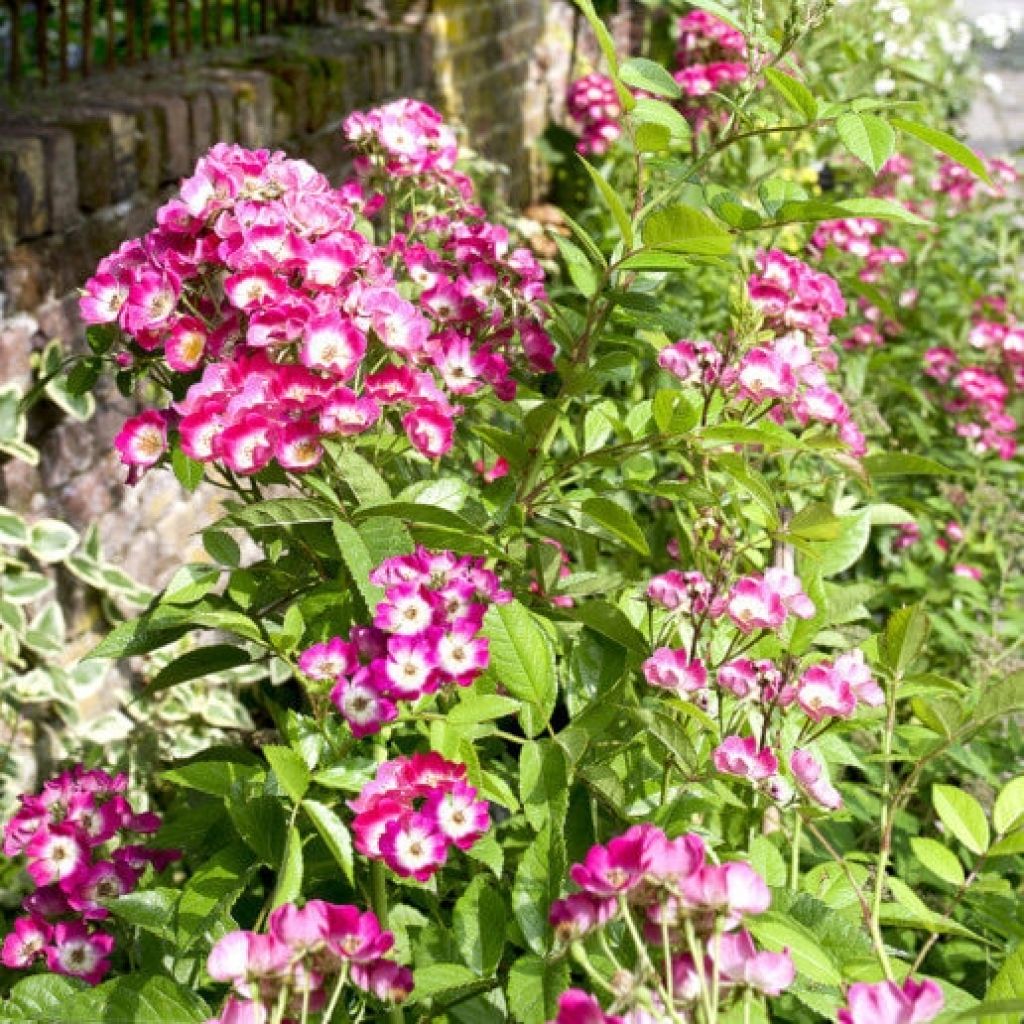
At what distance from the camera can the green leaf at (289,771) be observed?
1.12 m

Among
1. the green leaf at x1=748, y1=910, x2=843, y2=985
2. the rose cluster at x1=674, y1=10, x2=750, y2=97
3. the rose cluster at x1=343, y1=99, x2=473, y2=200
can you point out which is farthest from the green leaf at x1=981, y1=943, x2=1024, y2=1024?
the rose cluster at x1=674, y1=10, x2=750, y2=97

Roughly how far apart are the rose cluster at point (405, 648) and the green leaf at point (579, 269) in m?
0.54

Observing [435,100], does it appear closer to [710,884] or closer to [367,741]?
[367,741]

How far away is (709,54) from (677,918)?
379cm

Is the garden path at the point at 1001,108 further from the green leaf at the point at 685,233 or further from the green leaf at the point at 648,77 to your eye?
the green leaf at the point at 685,233

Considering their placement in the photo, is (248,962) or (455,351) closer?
(248,962)

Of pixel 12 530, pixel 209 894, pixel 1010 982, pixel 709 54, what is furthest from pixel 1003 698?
pixel 709 54

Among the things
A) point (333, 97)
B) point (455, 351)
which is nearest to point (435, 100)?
point (333, 97)

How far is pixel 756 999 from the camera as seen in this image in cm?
105

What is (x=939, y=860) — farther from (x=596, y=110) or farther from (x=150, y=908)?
(x=596, y=110)

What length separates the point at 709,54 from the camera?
4.27 metres

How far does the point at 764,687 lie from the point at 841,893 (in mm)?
221

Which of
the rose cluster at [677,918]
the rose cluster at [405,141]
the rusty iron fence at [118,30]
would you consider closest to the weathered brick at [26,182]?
the rusty iron fence at [118,30]

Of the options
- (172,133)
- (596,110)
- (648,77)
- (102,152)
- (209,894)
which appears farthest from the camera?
(596,110)
